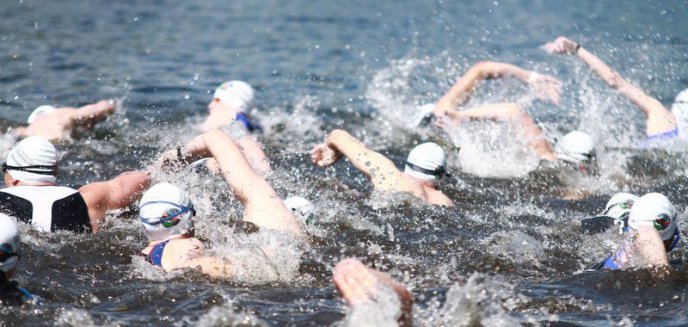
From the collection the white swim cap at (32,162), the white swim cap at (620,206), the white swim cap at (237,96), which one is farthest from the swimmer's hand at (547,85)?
the white swim cap at (32,162)

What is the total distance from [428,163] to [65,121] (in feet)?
15.0

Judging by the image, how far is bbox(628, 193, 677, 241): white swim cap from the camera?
618cm

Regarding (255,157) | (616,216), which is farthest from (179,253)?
(255,157)

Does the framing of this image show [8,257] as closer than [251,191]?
Yes

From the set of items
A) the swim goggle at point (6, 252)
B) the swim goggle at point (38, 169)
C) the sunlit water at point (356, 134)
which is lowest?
the sunlit water at point (356, 134)

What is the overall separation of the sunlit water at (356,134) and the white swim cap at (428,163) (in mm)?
408

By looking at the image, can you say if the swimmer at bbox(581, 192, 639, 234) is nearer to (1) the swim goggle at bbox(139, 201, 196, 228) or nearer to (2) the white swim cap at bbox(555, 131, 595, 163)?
(2) the white swim cap at bbox(555, 131, 595, 163)

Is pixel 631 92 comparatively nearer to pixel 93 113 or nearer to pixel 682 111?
pixel 682 111

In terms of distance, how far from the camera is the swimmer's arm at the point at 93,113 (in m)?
10.4

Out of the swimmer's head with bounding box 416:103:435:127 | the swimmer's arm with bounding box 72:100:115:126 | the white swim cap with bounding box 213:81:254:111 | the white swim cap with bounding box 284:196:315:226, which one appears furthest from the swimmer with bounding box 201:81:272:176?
the white swim cap with bounding box 284:196:315:226

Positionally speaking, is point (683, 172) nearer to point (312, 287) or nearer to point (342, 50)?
point (312, 287)

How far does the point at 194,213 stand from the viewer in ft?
20.2

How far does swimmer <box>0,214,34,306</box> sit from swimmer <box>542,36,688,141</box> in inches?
262

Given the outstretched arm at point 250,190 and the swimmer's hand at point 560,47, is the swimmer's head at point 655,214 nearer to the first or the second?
the outstretched arm at point 250,190
